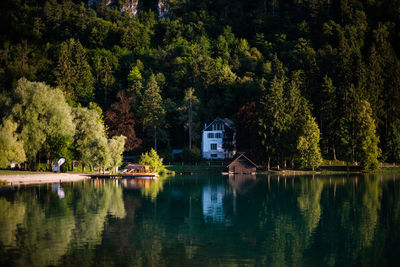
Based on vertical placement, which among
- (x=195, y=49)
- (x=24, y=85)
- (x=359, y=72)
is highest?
(x=195, y=49)

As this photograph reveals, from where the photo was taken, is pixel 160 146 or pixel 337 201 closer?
pixel 337 201

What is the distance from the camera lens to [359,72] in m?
96.8

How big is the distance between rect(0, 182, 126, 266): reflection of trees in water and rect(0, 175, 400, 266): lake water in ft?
0.19

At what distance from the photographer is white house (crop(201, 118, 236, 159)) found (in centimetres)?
10556

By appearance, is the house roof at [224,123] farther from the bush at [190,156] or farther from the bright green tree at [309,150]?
the bright green tree at [309,150]

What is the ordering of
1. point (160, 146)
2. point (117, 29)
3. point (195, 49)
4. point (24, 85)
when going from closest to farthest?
point (24, 85) → point (160, 146) → point (195, 49) → point (117, 29)

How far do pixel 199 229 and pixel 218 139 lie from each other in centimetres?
7948

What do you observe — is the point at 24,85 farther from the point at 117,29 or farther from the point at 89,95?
the point at 117,29

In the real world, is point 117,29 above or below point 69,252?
above

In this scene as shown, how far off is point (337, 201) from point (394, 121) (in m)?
60.4

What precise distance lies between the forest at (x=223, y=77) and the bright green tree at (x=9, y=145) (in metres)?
0.27

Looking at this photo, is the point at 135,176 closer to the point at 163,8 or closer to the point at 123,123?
the point at 123,123

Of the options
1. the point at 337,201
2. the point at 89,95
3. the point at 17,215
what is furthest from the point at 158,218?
the point at 89,95

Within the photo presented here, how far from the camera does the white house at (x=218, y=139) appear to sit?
10556 cm
